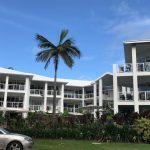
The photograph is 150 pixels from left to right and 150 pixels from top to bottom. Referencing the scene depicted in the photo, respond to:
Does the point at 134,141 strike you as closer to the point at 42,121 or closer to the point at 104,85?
the point at 42,121

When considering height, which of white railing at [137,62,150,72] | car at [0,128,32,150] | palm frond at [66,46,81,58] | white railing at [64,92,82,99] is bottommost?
car at [0,128,32,150]

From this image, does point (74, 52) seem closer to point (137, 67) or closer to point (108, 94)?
point (137, 67)

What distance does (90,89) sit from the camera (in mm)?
57781

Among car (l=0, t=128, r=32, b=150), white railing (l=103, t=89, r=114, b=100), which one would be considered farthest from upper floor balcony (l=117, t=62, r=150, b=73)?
car (l=0, t=128, r=32, b=150)

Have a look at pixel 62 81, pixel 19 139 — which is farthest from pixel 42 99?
pixel 19 139

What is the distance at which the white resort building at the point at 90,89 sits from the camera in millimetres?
34875

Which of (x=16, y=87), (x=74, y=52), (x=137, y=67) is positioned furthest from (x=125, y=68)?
(x=16, y=87)

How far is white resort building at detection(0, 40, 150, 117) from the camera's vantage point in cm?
3488

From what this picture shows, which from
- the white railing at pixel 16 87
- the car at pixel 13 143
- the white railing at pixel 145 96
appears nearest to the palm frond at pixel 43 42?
the white railing at pixel 145 96

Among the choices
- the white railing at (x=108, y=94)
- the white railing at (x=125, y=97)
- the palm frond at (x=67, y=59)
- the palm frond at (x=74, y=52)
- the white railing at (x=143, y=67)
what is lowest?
the white railing at (x=125, y=97)

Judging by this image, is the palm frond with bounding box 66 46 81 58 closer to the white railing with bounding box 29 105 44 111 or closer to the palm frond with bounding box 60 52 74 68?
the palm frond with bounding box 60 52 74 68

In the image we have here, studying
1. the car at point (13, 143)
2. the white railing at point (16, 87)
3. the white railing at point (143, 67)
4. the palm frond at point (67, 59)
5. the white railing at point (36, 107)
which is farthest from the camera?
the white railing at point (36, 107)

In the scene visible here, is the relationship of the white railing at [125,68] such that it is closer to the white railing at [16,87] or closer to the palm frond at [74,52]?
the palm frond at [74,52]

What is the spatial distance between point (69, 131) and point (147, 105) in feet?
43.9
